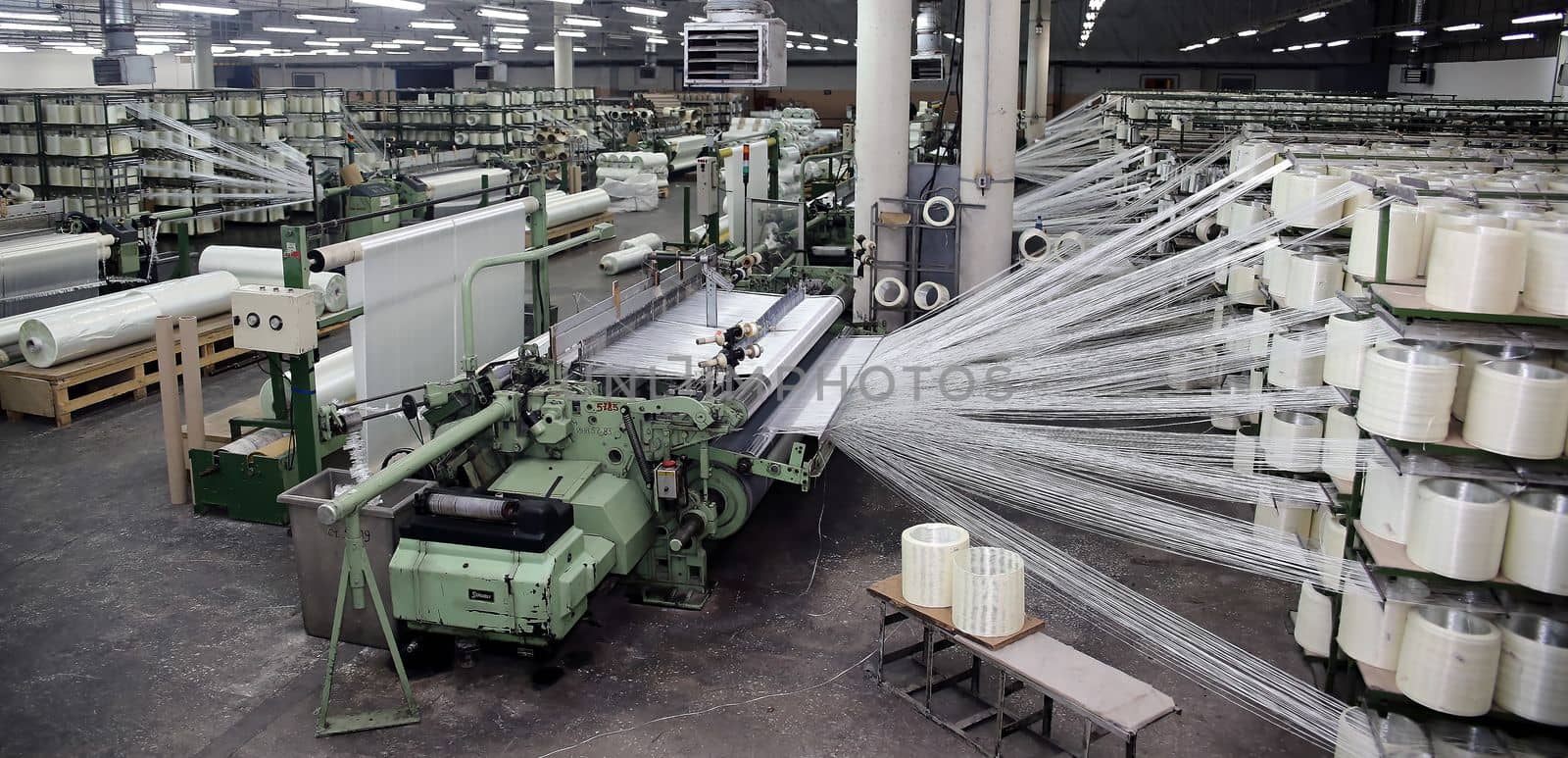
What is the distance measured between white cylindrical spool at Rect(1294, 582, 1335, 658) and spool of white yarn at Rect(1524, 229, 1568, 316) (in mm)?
1700

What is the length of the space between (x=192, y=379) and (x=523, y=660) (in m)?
2.97

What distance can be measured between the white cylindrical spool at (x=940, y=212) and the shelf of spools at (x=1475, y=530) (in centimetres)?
516

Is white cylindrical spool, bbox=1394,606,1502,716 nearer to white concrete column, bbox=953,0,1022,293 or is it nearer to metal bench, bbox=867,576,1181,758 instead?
metal bench, bbox=867,576,1181,758

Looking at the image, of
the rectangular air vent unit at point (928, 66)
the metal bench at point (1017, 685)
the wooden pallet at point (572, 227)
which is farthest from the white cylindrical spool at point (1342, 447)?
the wooden pallet at point (572, 227)

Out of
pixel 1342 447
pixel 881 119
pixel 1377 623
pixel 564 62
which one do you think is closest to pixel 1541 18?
pixel 881 119

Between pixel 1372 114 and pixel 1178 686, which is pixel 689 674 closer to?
pixel 1178 686

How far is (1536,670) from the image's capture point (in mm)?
3646

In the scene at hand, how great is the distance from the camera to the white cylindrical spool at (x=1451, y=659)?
371 cm

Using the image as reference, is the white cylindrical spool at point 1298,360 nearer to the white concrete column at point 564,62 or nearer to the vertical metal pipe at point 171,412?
the vertical metal pipe at point 171,412

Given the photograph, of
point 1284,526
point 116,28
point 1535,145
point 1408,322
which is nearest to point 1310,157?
point 1284,526

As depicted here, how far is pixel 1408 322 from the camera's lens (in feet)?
12.2

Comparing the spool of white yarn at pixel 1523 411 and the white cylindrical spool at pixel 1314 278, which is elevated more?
the white cylindrical spool at pixel 1314 278

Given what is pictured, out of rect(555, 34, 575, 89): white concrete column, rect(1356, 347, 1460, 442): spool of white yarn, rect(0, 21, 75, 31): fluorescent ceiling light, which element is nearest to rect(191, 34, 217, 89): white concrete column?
rect(0, 21, 75, 31): fluorescent ceiling light

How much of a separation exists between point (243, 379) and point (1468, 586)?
9036mm
